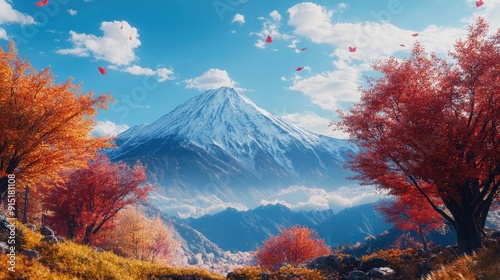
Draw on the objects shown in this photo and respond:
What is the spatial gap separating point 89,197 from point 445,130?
97.1 ft

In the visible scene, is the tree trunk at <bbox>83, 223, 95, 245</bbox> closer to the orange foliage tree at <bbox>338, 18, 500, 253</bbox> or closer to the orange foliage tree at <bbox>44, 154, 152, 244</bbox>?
the orange foliage tree at <bbox>44, 154, 152, 244</bbox>

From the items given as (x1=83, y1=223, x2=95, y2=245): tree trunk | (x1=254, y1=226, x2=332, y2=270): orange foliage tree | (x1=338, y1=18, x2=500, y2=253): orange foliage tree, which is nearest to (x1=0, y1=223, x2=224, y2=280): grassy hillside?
(x1=338, y1=18, x2=500, y2=253): orange foliage tree

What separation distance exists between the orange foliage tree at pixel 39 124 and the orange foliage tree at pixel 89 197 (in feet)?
38.0

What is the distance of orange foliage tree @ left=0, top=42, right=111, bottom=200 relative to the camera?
15.5 meters

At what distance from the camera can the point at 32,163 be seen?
56.4ft

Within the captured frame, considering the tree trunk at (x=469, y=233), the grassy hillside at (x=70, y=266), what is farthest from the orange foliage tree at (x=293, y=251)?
the grassy hillside at (x=70, y=266)

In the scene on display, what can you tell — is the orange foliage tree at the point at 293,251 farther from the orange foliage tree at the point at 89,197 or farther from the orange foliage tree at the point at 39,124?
the orange foliage tree at the point at 39,124

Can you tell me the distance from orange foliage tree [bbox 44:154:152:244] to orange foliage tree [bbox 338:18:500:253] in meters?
23.0

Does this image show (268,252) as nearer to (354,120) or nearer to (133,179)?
(133,179)

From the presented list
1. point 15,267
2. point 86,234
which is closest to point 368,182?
point 15,267

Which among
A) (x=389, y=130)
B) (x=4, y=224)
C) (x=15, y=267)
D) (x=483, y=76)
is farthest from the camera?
(x=389, y=130)

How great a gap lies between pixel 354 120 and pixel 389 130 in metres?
1.93

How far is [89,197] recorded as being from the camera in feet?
96.9

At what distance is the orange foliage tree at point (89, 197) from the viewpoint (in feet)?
96.0
